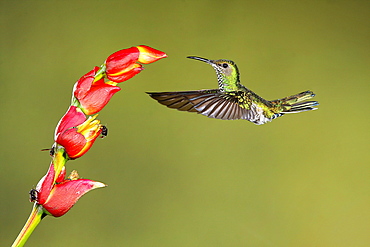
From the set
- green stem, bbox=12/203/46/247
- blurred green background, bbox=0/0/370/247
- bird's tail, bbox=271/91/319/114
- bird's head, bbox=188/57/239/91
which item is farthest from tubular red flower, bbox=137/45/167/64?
blurred green background, bbox=0/0/370/247

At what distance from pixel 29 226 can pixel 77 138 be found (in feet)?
0.40

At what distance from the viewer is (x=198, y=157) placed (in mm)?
1680

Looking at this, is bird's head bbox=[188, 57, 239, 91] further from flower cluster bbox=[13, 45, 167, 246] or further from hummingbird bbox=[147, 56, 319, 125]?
flower cluster bbox=[13, 45, 167, 246]

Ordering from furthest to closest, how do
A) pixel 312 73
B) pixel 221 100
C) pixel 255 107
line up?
pixel 312 73, pixel 255 107, pixel 221 100

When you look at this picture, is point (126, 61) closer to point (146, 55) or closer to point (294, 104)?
point (146, 55)

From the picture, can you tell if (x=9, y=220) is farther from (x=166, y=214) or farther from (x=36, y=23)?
(x=36, y=23)

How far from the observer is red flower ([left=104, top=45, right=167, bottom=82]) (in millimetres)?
581

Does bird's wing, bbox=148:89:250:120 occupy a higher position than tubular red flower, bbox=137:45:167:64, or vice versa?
bird's wing, bbox=148:89:250:120

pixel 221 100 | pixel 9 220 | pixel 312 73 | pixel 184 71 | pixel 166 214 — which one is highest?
pixel 312 73

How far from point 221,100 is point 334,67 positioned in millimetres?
1064

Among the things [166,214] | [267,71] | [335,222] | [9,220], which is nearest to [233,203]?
[166,214]

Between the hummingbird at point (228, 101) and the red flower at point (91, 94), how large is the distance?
0.19m

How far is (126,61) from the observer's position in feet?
1.92

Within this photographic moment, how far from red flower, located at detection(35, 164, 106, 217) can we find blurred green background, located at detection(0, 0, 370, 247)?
1.02m
